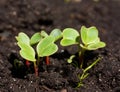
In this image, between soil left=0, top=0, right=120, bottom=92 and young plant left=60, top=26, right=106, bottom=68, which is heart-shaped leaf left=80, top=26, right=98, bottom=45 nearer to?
young plant left=60, top=26, right=106, bottom=68

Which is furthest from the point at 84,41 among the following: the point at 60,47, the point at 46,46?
the point at 60,47

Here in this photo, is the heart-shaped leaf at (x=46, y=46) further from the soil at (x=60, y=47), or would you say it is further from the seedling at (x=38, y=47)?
the soil at (x=60, y=47)

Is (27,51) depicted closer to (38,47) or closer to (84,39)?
(38,47)

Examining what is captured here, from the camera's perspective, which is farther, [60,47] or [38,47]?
[60,47]

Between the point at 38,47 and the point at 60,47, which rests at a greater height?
the point at 38,47

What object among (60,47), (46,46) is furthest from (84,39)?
(60,47)
